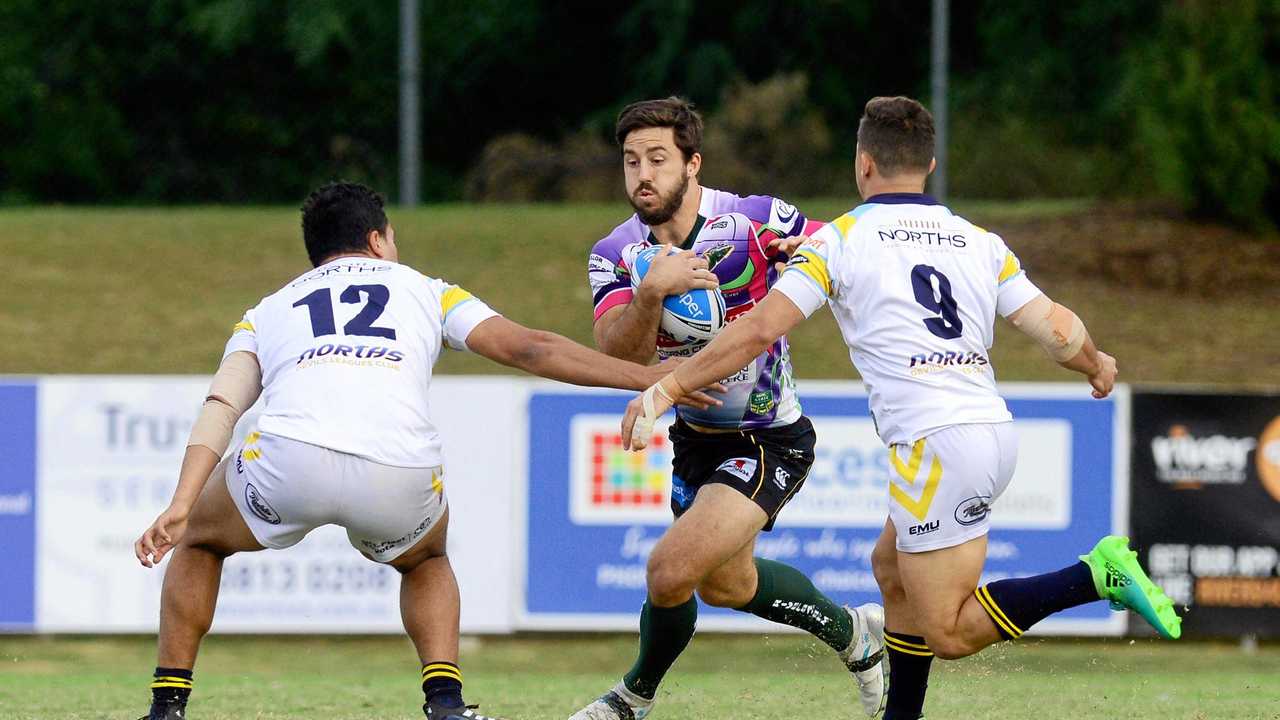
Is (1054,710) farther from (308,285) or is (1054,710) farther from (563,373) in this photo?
(308,285)

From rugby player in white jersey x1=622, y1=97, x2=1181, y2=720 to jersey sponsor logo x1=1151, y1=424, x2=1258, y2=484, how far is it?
220 inches

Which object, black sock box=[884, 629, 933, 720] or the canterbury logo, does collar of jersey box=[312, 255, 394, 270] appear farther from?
the canterbury logo

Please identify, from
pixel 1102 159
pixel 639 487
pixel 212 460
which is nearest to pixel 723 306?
pixel 212 460

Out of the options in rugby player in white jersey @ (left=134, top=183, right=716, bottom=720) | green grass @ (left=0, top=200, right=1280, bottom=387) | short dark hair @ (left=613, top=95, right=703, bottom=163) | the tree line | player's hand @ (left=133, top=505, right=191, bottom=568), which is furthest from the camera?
the tree line

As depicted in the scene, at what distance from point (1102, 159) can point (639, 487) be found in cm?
1681

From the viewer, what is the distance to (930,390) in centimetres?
559


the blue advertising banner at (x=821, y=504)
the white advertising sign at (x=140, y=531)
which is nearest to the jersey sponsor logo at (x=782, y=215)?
the blue advertising banner at (x=821, y=504)

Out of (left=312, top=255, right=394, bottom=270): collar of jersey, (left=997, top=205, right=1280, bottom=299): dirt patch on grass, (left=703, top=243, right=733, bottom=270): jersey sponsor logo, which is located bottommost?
(left=312, top=255, right=394, bottom=270): collar of jersey

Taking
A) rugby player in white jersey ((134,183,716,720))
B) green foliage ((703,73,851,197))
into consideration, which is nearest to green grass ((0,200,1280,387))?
green foliage ((703,73,851,197))

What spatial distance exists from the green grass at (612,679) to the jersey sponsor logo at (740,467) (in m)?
1.26

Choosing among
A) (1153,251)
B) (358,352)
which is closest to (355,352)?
(358,352)

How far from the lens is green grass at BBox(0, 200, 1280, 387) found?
15438 millimetres

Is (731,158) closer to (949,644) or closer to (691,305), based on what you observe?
(691,305)

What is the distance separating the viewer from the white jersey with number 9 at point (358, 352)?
5.41 meters
